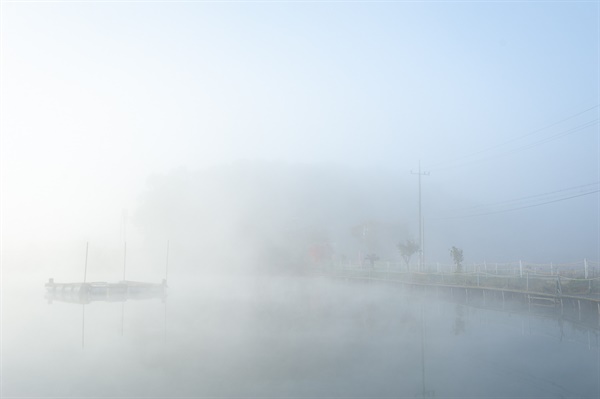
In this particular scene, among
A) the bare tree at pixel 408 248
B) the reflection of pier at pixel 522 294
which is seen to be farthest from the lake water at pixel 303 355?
the bare tree at pixel 408 248

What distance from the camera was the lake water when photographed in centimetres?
877

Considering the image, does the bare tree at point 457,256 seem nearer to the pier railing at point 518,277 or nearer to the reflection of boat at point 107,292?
the pier railing at point 518,277

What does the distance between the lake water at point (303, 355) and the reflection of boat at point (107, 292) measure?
1151cm

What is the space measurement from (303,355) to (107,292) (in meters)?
24.3

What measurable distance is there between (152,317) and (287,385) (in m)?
12.5

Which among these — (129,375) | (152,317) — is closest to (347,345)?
(129,375)

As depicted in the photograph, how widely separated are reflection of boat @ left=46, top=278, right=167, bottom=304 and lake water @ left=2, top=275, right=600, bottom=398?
11514mm

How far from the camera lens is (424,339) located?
44.8 ft

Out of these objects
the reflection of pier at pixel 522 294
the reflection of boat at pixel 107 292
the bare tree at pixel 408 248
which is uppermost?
the bare tree at pixel 408 248

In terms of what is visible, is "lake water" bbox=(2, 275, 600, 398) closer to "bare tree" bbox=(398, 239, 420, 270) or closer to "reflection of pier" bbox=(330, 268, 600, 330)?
"reflection of pier" bbox=(330, 268, 600, 330)

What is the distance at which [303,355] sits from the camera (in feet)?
37.7

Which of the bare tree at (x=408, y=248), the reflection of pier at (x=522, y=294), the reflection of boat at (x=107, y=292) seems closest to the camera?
the reflection of pier at (x=522, y=294)

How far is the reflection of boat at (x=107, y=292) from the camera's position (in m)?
31.8

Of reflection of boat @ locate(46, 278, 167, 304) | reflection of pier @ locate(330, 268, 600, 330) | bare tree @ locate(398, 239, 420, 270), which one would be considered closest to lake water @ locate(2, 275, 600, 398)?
reflection of pier @ locate(330, 268, 600, 330)
